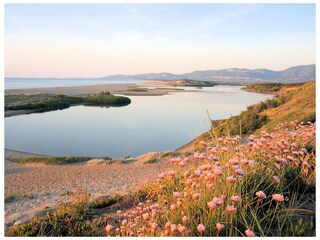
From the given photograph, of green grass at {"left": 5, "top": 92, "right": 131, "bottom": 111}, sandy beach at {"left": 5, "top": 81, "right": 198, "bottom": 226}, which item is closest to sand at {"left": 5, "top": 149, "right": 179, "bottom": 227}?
sandy beach at {"left": 5, "top": 81, "right": 198, "bottom": 226}

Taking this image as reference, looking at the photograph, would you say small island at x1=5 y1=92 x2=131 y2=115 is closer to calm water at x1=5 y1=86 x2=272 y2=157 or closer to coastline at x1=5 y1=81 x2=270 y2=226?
calm water at x1=5 y1=86 x2=272 y2=157

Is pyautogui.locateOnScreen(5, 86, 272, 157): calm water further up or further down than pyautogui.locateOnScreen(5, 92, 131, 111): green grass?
further down

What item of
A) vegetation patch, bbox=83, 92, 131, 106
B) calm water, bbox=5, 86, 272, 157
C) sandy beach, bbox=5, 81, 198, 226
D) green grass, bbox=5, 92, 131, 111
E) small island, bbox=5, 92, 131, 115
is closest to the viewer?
sandy beach, bbox=5, 81, 198, 226

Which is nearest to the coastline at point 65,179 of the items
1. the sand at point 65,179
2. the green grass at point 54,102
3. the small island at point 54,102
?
the sand at point 65,179

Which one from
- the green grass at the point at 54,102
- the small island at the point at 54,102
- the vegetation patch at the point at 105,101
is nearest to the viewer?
the small island at the point at 54,102

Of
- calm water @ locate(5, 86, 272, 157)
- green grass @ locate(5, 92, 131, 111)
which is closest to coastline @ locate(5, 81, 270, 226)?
calm water @ locate(5, 86, 272, 157)

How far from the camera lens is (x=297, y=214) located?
3.60 m

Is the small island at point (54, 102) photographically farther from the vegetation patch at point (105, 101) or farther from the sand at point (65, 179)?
the sand at point (65, 179)

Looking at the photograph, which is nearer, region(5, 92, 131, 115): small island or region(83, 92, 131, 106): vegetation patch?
region(5, 92, 131, 115): small island

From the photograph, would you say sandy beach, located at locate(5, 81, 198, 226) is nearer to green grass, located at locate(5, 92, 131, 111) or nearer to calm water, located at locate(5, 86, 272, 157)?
calm water, located at locate(5, 86, 272, 157)

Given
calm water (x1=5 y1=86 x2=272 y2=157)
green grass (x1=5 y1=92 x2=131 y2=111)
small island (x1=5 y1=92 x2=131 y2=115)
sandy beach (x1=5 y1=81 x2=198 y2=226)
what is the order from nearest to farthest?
sandy beach (x1=5 y1=81 x2=198 y2=226)
calm water (x1=5 y1=86 x2=272 y2=157)
small island (x1=5 y1=92 x2=131 y2=115)
green grass (x1=5 y1=92 x2=131 y2=111)

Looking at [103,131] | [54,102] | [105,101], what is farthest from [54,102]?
[103,131]

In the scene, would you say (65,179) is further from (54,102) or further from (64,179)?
(54,102)

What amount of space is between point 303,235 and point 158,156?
13129mm
